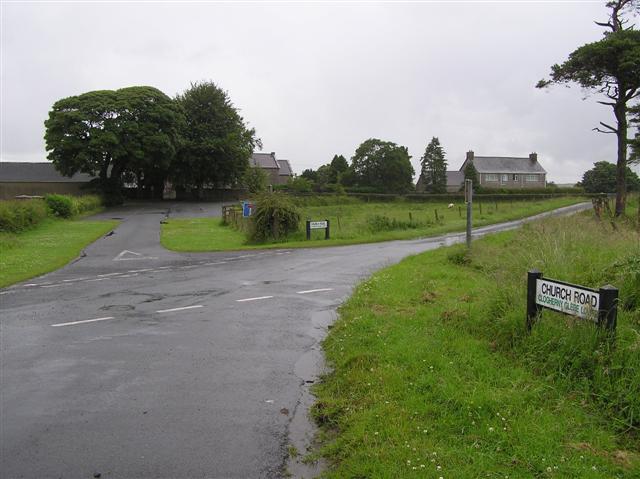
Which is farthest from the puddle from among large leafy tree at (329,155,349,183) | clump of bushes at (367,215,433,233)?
Answer: large leafy tree at (329,155,349,183)

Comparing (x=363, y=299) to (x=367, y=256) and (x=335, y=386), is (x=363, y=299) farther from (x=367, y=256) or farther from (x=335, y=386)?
(x=367, y=256)

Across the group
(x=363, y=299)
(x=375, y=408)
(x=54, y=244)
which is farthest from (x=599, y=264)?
(x=54, y=244)

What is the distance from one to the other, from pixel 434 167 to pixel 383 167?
30.9ft

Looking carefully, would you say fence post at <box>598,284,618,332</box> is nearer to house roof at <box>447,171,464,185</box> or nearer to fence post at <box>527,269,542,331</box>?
fence post at <box>527,269,542,331</box>

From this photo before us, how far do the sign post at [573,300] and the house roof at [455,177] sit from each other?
9581cm

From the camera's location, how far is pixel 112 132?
5094 centimetres

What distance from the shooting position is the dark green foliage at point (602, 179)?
8650 centimetres

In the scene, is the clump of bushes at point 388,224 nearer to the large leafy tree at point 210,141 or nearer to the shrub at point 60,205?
the shrub at point 60,205

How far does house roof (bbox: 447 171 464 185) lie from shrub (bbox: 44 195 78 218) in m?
74.3

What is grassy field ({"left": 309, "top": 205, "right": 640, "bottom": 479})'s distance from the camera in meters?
3.84

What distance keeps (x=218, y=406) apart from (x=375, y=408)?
1.74 m

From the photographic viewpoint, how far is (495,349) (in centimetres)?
607

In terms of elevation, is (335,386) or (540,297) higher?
(540,297)

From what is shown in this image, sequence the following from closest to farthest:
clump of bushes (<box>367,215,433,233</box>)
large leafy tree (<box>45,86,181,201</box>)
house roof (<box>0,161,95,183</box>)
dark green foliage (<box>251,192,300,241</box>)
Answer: dark green foliage (<box>251,192,300,241</box>) < clump of bushes (<box>367,215,433,233</box>) < large leafy tree (<box>45,86,181,201</box>) < house roof (<box>0,161,95,183</box>)
